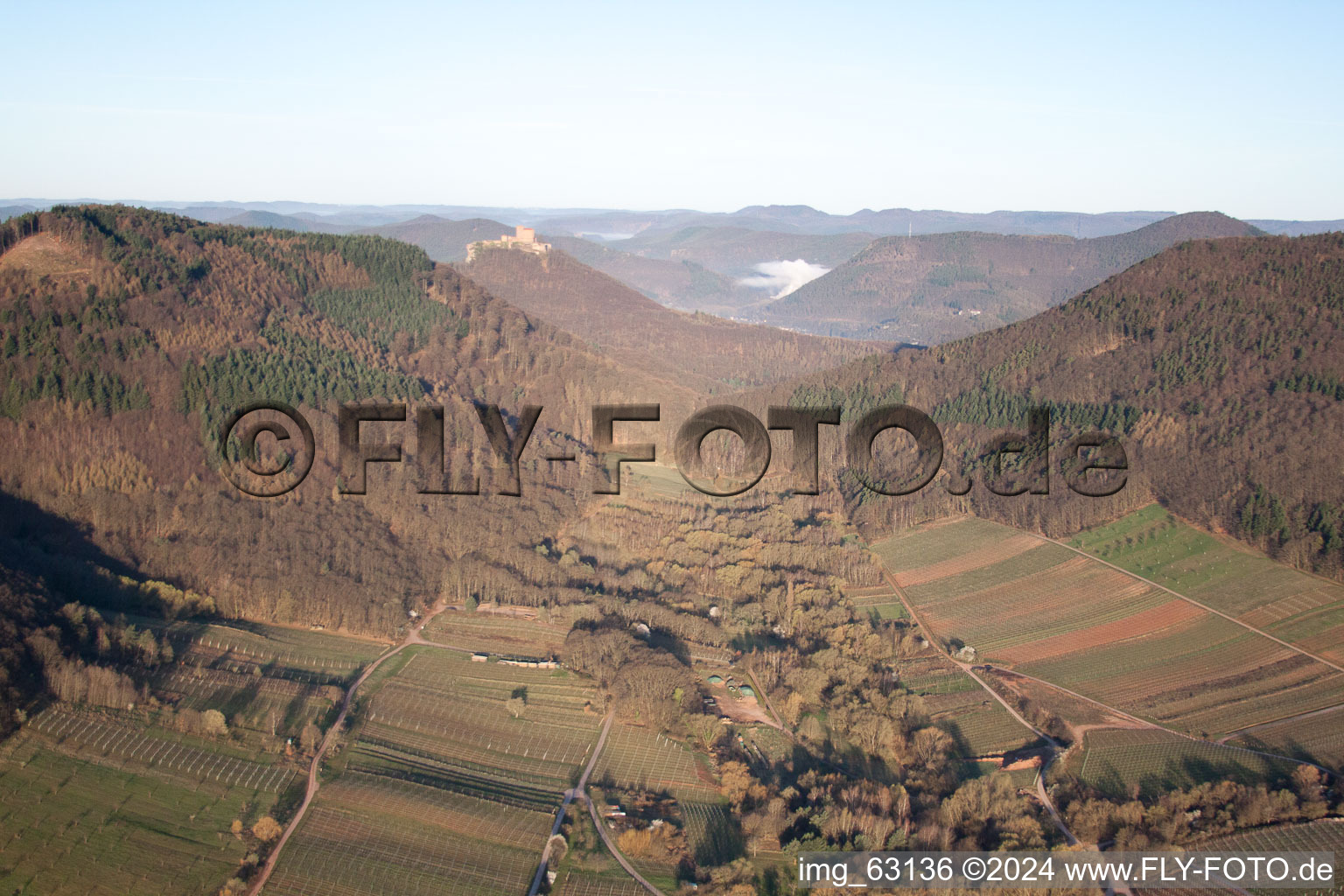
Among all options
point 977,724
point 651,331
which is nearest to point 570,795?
point 977,724

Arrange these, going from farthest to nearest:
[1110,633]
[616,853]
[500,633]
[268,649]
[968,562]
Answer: [968,562], [500,633], [1110,633], [268,649], [616,853]

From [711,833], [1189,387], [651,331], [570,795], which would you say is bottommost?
[711,833]

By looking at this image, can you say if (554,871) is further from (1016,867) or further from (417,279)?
(417,279)

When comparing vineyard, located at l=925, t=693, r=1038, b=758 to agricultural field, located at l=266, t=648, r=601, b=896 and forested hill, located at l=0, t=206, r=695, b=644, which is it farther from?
forested hill, located at l=0, t=206, r=695, b=644

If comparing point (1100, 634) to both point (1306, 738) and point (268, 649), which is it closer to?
point (1306, 738)

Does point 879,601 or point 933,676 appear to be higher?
point 879,601

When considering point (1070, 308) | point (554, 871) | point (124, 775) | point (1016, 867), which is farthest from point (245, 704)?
point (1070, 308)
